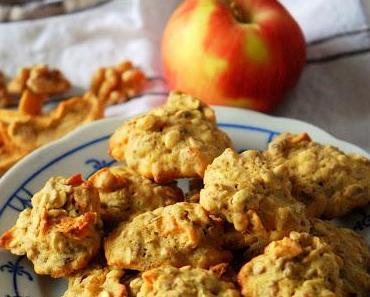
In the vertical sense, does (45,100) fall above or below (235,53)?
below

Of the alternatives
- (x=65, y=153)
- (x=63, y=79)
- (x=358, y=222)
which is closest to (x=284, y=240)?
(x=358, y=222)

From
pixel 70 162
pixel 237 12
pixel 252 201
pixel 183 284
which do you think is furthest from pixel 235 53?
pixel 183 284

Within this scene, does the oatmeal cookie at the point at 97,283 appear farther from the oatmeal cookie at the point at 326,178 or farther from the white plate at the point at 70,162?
the oatmeal cookie at the point at 326,178

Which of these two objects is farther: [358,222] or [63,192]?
[358,222]

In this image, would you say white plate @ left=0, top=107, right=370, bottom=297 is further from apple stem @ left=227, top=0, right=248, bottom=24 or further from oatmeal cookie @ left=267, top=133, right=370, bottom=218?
apple stem @ left=227, top=0, right=248, bottom=24

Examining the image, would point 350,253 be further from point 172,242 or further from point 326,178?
point 172,242

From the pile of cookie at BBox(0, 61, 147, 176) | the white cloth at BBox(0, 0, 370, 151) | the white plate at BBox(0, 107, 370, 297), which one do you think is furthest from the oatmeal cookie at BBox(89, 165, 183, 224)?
the white cloth at BBox(0, 0, 370, 151)

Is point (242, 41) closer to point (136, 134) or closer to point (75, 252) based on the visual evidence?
point (136, 134)
